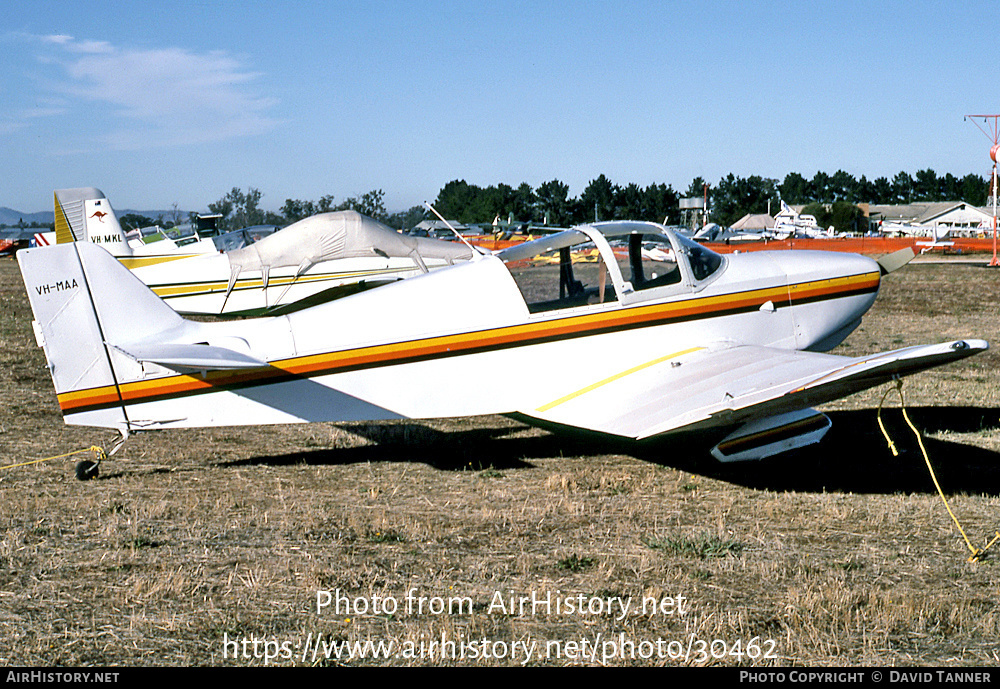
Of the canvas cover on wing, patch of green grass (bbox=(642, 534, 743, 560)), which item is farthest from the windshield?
the canvas cover on wing

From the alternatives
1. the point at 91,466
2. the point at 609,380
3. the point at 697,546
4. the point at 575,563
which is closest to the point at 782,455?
the point at 609,380

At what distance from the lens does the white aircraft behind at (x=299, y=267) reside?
12484 millimetres

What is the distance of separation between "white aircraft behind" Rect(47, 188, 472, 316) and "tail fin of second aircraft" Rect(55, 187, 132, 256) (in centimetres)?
535

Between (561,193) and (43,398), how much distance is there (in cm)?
6887

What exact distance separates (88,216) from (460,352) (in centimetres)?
1575

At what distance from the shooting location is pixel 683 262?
266 inches

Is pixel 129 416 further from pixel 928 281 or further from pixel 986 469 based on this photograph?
pixel 928 281

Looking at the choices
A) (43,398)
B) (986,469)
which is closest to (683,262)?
(986,469)

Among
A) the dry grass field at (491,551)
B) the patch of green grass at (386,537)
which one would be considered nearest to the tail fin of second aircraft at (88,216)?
the dry grass field at (491,551)

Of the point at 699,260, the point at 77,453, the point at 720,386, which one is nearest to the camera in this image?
the point at 720,386

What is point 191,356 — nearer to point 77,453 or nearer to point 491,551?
point 77,453

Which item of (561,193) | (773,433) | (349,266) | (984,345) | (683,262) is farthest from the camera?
(561,193)

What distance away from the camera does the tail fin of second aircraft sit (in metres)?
18.6

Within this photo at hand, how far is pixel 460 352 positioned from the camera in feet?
20.2
